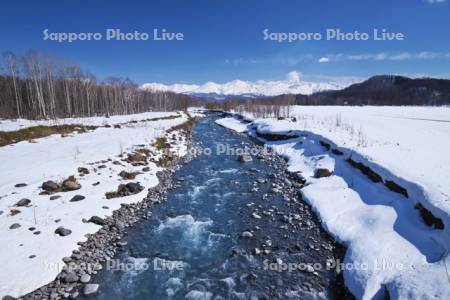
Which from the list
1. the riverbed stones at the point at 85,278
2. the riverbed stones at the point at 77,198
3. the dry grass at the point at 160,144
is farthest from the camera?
the dry grass at the point at 160,144

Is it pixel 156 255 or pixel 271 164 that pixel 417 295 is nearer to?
pixel 156 255

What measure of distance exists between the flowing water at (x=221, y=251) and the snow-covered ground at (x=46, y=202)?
156 cm

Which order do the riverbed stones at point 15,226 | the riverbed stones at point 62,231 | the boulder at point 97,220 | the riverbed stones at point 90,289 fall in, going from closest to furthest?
the riverbed stones at point 90,289, the riverbed stones at point 15,226, the riverbed stones at point 62,231, the boulder at point 97,220

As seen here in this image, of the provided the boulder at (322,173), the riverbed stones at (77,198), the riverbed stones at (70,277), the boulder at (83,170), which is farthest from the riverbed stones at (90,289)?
the boulder at (322,173)

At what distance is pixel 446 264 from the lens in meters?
6.14

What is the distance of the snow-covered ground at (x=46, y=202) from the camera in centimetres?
708

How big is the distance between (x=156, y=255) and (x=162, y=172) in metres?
9.06

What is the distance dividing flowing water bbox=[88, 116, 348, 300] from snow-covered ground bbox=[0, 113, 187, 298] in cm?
156

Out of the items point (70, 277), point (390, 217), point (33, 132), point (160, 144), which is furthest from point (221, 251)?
point (33, 132)

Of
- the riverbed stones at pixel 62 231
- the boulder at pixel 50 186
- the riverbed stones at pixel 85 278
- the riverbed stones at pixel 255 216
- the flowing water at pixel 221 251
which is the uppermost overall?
the boulder at pixel 50 186

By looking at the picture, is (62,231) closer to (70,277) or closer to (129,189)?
(70,277)

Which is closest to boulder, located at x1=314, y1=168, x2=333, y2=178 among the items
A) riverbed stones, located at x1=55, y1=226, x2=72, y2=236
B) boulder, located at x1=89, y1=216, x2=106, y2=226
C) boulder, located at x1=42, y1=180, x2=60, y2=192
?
boulder, located at x1=89, y1=216, x2=106, y2=226

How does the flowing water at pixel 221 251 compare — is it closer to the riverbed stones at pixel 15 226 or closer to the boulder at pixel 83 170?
the riverbed stones at pixel 15 226

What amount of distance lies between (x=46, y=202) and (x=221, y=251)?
287 inches
